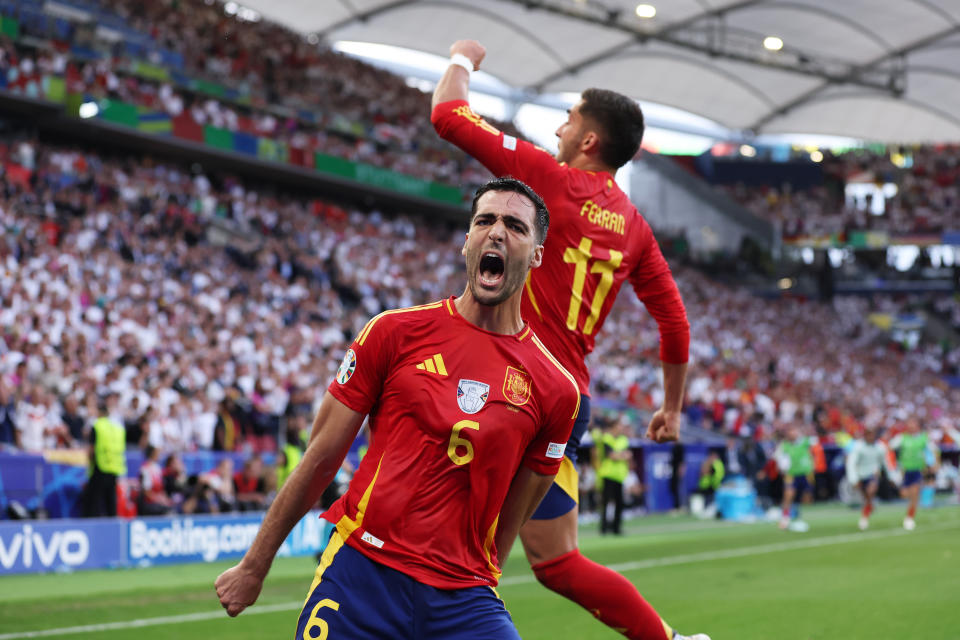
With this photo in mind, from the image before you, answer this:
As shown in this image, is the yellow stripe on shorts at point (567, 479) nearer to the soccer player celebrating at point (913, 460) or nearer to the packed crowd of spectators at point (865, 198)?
the soccer player celebrating at point (913, 460)

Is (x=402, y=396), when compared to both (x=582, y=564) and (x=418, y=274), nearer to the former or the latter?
(x=582, y=564)

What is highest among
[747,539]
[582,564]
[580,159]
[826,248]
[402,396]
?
[826,248]

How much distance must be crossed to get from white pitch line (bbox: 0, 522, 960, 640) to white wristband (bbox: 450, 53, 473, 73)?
5.44 meters

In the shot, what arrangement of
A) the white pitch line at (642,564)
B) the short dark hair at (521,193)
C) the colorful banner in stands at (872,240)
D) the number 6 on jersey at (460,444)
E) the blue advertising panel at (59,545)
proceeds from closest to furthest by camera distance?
the number 6 on jersey at (460,444)
the short dark hair at (521,193)
the white pitch line at (642,564)
the blue advertising panel at (59,545)
the colorful banner in stands at (872,240)

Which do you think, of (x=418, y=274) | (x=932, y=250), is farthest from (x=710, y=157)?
(x=418, y=274)

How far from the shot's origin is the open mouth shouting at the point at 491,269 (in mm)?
3318

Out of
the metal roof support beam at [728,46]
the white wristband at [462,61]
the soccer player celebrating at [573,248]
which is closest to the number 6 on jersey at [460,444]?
the soccer player celebrating at [573,248]

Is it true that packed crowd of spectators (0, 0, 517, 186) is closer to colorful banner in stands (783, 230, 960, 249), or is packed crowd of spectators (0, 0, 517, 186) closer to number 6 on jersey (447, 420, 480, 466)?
colorful banner in stands (783, 230, 960, 249)

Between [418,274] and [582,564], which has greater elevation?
[418,274]

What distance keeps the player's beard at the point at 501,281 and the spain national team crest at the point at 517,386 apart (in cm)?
22

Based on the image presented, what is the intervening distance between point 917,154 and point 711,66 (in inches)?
649


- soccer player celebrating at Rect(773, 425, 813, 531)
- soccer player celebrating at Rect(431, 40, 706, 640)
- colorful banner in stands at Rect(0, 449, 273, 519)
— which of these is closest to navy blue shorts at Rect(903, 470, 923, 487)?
soccer player celebrating at Rect(773, 425, 813, 531)

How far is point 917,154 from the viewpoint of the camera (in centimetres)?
5647

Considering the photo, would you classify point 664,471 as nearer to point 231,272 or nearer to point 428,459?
point 231,272
